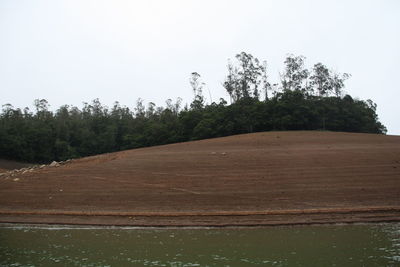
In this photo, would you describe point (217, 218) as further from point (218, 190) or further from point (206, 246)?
point (206, 246)

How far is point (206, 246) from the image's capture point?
16578 mm

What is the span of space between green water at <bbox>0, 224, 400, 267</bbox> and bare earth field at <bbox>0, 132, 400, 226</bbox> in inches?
Answer: 91.6

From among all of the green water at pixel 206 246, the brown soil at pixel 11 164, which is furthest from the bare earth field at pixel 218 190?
the brown soil at pixel 11 164

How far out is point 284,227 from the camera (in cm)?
2092

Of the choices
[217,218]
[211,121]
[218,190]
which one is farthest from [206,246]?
[211,121]

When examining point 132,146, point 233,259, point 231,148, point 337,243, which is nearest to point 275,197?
point 337,243

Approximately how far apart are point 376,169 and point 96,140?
250 feet

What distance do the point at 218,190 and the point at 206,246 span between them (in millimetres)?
12070

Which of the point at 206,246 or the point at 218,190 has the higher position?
the point at 218,190

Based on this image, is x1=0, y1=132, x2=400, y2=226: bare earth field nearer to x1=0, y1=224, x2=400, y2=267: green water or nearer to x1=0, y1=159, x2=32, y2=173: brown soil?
x1=0, y1=224, x2=400, y2=267: green water

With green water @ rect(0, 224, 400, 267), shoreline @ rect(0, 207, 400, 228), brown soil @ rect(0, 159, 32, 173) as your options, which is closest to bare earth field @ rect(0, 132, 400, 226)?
shoreline @ rect(0, 207, 400, 228)

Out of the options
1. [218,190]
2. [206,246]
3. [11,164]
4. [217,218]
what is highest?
A: [11,164]

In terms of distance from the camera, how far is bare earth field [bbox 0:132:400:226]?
→ 23.5m

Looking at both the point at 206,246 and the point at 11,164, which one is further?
the point at 11,164
